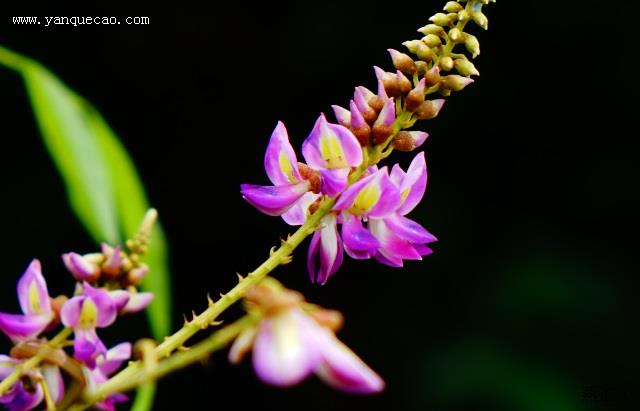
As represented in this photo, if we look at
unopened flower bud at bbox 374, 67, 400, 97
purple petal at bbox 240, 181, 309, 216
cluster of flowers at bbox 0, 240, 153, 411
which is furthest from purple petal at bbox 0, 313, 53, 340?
unopened flower bud at bbox 374, 67, 400, 97

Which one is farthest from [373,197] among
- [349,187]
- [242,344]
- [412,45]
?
[242,344]

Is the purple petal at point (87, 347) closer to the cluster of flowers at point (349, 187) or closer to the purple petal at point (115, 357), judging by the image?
the purple petal at point (115, 357)

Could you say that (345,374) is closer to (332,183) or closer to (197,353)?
(197,353)

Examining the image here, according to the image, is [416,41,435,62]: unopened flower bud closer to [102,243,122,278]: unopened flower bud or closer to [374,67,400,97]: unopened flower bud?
[374,67,400,97]: unopened flower bud

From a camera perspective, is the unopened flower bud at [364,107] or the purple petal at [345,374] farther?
the unopened flower bud at [364,107]

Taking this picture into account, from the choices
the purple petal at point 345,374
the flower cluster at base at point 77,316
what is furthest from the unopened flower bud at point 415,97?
the purple petal at point 345,374

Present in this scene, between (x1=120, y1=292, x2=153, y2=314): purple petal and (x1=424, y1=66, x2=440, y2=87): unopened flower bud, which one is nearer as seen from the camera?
(x1=120, y1=292, x2=153, y2=314): purple petal

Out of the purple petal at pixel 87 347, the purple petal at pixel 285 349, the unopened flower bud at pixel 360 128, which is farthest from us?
the unopened flower bud at pixel 360 128
